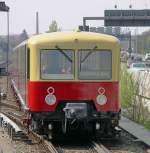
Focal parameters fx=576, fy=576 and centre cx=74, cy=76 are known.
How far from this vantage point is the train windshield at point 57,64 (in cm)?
1352

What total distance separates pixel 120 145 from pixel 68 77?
2.05 meters

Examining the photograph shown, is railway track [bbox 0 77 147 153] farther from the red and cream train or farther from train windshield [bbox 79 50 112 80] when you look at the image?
train windshield [bbox 79 50 112 80]

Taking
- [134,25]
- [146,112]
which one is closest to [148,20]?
[134,25]

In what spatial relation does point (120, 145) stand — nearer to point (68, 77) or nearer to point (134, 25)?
point (68, 77)

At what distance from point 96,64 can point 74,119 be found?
147 centimetres

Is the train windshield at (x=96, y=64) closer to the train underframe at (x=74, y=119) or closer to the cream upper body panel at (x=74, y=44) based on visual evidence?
the cream upper body panel at (x=74, y=44)

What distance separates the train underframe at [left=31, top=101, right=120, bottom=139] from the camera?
13.3m

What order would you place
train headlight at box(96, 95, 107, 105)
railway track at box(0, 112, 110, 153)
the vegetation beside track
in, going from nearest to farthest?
railway track at box(0, 112, 110, 153)
train headlight at box(96, 95, 107, 105)
the vegetation beside track

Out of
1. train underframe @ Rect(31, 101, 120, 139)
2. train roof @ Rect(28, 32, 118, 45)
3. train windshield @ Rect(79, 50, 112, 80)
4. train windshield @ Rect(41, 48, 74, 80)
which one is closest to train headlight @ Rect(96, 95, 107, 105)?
train underframe @ Rect(31, 101, 120, 139)

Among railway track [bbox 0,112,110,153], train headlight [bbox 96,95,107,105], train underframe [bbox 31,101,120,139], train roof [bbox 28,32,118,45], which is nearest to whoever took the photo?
railway track [bbox 0,112,110,153]

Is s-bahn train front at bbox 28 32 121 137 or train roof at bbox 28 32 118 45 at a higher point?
train roof at bbox 28 32 118 45

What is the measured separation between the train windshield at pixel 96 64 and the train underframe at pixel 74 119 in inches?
27.4

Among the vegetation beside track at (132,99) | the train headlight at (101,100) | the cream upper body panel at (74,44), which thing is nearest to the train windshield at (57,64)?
the cream upper body panel at (74,44)

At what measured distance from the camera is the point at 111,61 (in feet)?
45.1
